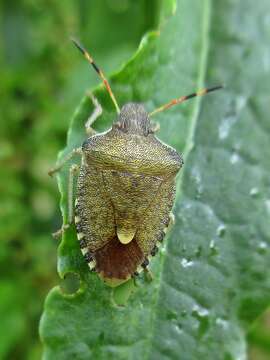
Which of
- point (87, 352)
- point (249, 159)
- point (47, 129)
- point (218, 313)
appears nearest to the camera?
point (87, 352)

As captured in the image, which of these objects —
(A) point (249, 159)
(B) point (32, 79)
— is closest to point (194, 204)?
(A) point (249, 159)

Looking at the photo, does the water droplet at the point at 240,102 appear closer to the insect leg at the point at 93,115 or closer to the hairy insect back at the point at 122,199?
the hairy insect back at the point at 122,199

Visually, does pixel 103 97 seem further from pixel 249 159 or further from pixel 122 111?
pixel 249 159

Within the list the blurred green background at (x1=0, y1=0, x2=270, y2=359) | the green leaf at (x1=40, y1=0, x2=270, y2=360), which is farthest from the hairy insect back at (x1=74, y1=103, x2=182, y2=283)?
the blurred green background at (x1=0, y1=0, x2=270, y2=359)

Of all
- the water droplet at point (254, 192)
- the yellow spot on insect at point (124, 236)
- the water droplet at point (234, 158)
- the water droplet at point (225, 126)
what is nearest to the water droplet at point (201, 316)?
the yellow spot on insect at point (124, 236)

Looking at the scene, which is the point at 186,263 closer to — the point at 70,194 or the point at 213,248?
the point at 213,248

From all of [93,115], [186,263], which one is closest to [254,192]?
[186,263]

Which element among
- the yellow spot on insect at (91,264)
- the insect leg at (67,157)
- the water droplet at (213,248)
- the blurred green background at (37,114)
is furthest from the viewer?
the blurred green background at (37,114)
